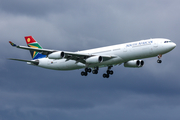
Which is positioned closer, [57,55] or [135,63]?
[57,55]

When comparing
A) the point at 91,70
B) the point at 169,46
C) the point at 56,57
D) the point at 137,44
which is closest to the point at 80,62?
the point at 91,70

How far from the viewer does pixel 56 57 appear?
63.2 m

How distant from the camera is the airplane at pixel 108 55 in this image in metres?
61.8

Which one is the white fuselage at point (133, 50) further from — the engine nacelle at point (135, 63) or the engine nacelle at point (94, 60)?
the engine nacelle at point (135, 63)

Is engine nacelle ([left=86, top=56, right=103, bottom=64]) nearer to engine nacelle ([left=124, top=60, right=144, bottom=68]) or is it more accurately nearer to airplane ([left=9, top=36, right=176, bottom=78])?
airplane ([left=9, top=36, right=176, bottom=78])

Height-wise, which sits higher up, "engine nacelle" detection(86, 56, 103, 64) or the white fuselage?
the white fuselage

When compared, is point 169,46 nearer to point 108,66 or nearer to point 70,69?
point 108,66

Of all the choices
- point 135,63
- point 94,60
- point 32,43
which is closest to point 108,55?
point 94,60

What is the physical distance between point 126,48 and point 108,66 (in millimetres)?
9571

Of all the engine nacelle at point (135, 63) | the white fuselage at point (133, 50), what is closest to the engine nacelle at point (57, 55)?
the white fuselage at point (133, 50)

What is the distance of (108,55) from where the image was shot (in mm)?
65562

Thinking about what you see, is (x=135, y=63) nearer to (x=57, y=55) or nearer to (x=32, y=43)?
(x=57, y=55)

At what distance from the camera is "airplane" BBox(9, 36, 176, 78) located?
203ft

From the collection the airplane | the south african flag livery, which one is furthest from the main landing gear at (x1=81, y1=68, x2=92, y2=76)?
the south african flag livery
